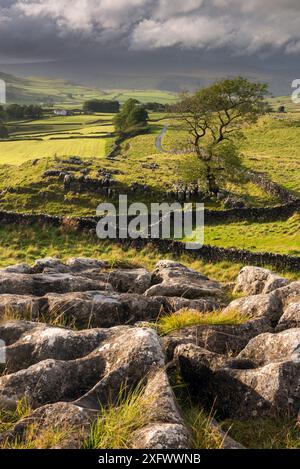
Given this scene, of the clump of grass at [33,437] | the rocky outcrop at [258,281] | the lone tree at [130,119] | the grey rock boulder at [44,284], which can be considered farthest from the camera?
the lone tree at [130,119]

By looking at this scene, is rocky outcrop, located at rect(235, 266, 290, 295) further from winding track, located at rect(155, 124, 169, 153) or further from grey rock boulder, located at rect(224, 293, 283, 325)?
winding track, located at rect(155, 124, 169, 153)

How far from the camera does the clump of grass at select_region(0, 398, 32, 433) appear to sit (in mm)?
6463

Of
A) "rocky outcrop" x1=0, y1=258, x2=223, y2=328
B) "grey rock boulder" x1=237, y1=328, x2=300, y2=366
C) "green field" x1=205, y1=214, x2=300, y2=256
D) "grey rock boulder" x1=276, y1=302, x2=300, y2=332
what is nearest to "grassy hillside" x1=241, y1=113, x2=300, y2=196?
"green field" x1=205, y1=214, x2=300, y2=256

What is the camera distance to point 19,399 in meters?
6.98

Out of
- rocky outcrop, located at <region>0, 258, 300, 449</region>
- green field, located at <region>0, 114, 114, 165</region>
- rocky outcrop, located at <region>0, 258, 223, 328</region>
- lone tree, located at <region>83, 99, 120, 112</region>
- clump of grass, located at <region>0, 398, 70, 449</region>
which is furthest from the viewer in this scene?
lone tree, located at <region>83, 99, 120, 112</region>

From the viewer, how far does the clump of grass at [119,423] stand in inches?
228

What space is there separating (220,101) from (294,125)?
230ft

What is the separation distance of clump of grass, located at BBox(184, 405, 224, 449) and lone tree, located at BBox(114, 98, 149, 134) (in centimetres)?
10968

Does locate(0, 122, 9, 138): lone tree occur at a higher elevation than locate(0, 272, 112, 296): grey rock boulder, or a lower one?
higher

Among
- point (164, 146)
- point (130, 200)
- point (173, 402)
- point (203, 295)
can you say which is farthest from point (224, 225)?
point (164, 146)

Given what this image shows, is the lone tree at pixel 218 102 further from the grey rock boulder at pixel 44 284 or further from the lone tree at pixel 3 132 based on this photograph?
the lone tree at pixel 3 132

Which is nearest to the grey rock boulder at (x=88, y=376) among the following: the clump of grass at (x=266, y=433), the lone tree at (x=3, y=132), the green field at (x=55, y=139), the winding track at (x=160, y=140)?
the clump of grass at (x=266, y=433)

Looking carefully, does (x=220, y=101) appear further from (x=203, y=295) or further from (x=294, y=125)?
(x=294, y=125)

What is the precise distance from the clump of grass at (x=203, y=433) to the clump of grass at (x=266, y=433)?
0.94 ft
